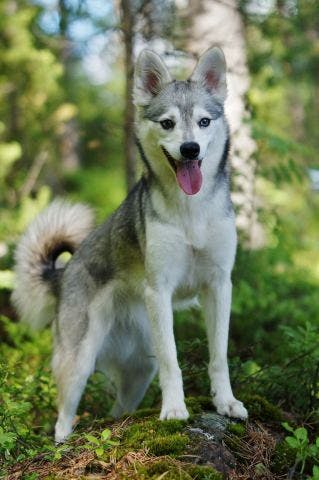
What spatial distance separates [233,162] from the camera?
20.2 ft

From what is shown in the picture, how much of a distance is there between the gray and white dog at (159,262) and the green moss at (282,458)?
0.30m

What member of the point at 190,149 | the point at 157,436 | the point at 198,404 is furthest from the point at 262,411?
the point at 190,149

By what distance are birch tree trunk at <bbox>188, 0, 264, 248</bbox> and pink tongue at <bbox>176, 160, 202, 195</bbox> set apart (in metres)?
2.15

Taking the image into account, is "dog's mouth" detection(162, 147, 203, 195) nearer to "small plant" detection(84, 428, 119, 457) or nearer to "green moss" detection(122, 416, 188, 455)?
"green moss" detection(122, 416, 188, 455)

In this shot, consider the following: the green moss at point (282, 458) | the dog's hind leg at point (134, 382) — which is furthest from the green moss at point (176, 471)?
the dog's hind leg at point (134, 382)

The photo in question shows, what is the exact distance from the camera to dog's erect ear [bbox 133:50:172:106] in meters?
3.78

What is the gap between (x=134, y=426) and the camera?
10.4ft

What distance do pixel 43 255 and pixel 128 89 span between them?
2.00 metres

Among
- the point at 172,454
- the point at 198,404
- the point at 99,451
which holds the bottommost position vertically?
the point at 198,404

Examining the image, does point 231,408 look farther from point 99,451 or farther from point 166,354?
point 99,451

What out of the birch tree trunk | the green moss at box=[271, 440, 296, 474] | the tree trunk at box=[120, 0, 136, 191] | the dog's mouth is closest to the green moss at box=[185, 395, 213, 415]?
the green moss at box=[271, 440, 296, 474]

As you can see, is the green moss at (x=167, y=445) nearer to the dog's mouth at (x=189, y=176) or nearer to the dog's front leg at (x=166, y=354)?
the dog's front leg at (x=166, y=354)

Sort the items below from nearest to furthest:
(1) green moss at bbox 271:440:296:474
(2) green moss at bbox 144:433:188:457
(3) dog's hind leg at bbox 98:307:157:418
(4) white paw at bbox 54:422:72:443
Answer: (2) green moss at bbox 144:433:188:457 < (1) green moss at bbox 271:440:296:474 < (4) white paw at bbox 54:422:72:443 < (3) dog's hind leg at bbox 98:307:157:418

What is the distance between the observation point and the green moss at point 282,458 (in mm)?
3023
